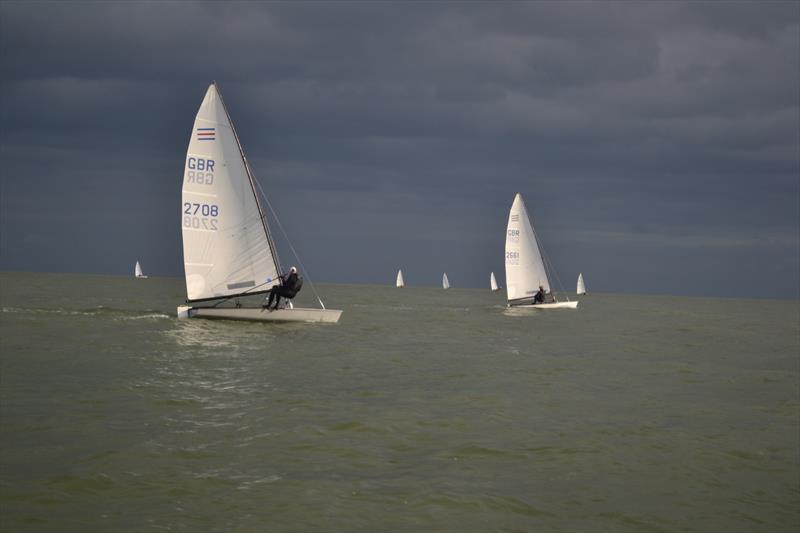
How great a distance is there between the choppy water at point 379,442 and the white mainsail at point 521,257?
2988 centimetres

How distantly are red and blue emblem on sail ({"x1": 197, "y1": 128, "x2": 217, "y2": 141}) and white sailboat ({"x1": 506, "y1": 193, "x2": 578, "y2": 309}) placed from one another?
26.9 m

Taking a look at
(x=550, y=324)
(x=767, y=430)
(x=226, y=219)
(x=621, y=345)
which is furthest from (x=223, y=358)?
(x=550, y=324)

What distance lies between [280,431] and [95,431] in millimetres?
2552

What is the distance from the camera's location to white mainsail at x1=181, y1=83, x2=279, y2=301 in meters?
28.9

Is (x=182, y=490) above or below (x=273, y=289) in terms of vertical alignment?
below

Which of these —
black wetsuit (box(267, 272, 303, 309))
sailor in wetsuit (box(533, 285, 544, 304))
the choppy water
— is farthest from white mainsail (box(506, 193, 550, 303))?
the choppy water

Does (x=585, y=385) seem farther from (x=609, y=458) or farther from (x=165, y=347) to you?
(x=165, y=347)

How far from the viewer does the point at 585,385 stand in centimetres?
1745

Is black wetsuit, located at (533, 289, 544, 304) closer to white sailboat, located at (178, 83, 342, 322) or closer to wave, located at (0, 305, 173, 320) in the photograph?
white sailboat, located at (178, 83, 342, 322)

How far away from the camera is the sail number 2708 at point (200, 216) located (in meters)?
28.8

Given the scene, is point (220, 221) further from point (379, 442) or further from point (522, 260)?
point (522, 260)

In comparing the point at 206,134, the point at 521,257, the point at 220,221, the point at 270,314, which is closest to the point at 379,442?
the point at 270,314

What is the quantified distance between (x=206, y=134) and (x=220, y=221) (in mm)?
3457

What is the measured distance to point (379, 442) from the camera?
1055 centimetres
